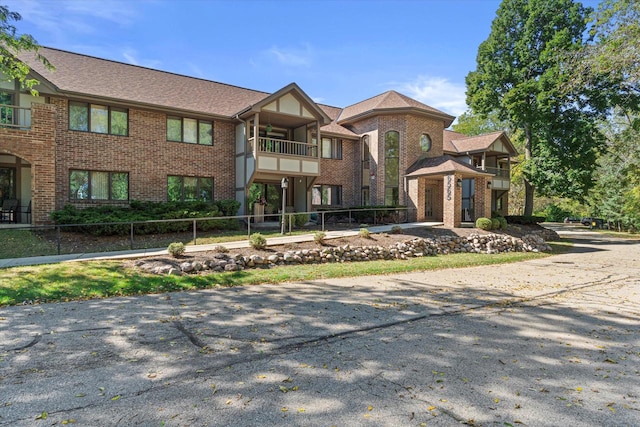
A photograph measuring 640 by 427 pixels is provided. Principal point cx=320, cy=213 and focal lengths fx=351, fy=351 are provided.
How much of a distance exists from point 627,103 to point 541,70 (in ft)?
16.9

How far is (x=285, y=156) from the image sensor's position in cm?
1734

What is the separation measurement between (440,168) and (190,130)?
42.6 feet

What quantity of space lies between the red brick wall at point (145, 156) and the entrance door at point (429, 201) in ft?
39.1

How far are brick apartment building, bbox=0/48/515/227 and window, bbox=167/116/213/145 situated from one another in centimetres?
5

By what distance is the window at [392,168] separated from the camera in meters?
21.2

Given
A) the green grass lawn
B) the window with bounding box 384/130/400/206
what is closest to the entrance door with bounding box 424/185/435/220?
the window with bounding box 384/130/400/206

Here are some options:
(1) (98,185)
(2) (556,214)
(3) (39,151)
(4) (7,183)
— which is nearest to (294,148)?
(1) (98,185)

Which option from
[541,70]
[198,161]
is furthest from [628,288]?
[541,70]

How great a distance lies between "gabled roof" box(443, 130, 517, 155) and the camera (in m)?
25.9

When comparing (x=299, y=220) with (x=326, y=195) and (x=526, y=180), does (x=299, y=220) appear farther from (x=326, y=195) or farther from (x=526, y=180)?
(x=526, y=180)

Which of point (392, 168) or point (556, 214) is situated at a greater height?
point (392, 168)

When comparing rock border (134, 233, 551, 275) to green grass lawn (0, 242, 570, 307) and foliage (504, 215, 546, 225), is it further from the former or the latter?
foliage (504, 215, 546, 225)

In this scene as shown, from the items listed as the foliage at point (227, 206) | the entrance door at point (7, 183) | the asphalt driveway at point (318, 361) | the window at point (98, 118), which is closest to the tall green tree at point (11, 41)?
the window at point (98, 118)

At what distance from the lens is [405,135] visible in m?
21.1
